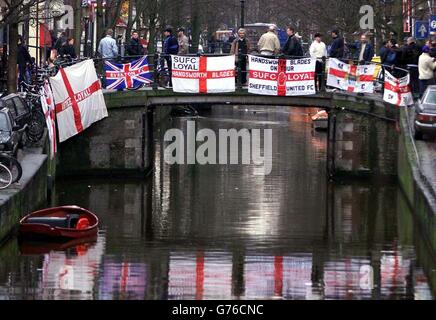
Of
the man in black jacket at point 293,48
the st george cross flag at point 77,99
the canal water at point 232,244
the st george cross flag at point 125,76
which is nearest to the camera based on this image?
the canal water at point 232,244

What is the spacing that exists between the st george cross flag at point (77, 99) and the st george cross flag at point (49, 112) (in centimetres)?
79

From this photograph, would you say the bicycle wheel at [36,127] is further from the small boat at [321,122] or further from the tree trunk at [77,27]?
the small boat at [321,122]

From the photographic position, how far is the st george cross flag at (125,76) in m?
45.5

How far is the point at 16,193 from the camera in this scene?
3195 cm

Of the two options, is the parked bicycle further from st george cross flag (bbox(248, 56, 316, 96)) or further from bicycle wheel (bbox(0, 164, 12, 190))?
st george cross flag (bbox(248, 56, 316, 96))

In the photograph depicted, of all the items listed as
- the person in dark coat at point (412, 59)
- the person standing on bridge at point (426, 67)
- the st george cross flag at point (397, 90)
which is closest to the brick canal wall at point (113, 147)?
the st george cross flag at point (397, 90)

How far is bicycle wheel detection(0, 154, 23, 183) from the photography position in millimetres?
32463

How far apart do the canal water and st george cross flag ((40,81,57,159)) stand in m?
1.43

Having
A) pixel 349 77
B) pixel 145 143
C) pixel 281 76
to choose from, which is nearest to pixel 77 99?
pixel 145 143

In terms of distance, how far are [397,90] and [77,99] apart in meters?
9.78

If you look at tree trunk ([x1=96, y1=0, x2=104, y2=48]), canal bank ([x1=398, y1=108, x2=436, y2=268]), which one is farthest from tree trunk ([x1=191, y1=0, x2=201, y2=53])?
canal bank ([x1=398, y1=108, x2=436, y2=268])

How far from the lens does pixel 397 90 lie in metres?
43.6
